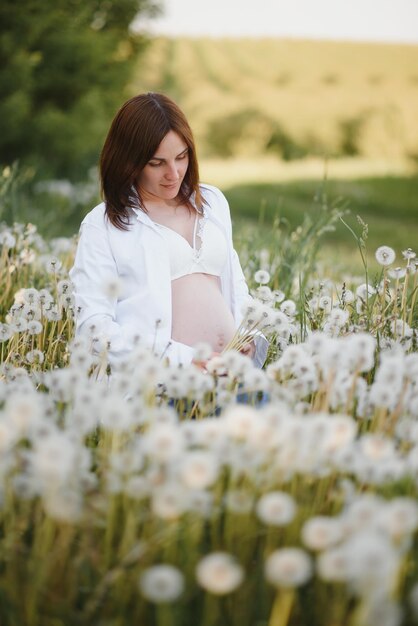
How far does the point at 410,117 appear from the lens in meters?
23.4

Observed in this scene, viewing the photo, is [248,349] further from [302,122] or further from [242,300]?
[302,122]

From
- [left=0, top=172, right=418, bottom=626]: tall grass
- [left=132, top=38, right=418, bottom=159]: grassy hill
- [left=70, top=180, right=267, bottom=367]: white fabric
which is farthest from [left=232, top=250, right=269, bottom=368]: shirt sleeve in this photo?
[left=132, top=38, right=418, bottom=159]: grassy hill

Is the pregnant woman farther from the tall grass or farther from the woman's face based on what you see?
the tall grass

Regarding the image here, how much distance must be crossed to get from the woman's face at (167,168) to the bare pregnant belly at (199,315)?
0.40m

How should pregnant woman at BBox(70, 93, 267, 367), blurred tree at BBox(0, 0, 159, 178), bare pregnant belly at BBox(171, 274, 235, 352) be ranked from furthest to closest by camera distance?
blurred tree at BBox(0, 0, 159, 178) < bare pregnant belly at BBox(171, 274, 235, 352) < pregnant woman at BBox(70, 93, 267, 367)

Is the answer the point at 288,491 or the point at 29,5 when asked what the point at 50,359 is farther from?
the point at 29,5

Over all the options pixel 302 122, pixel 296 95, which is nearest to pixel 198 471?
pixel 302 122

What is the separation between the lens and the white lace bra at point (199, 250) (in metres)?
3.17

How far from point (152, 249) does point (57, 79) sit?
26.7 feet

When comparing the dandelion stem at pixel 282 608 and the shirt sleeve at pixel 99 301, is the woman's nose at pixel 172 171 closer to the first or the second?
the shirt sleeve at pixel 99 301

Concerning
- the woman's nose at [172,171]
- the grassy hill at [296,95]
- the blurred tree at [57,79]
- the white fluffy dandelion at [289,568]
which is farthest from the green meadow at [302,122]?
the white fluffy dandelion at [289,568]

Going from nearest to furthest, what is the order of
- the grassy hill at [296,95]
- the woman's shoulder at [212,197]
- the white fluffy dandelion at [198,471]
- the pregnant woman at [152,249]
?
the white fluffy dandelion at [198,471] → the pregnant woman at [152,249] → the woman's shoulder at [212,197] → the grassy hill at [296,95]

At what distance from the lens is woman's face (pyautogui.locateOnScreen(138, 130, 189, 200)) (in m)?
3.14

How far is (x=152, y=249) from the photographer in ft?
10.1
